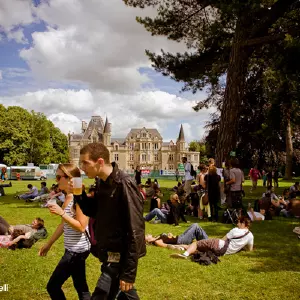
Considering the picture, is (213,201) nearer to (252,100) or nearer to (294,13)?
(294,13)

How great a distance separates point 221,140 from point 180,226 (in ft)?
22.6

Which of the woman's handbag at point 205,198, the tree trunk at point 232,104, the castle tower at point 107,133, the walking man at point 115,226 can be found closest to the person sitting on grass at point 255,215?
the woman's handbag at point 205,198

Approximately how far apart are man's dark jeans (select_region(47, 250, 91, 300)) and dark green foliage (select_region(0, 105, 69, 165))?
54.1 meters

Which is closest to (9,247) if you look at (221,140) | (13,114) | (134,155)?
(221,140)

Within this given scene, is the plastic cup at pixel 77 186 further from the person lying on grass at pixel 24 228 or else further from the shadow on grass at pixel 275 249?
the person lying on grass at pixel 24 228

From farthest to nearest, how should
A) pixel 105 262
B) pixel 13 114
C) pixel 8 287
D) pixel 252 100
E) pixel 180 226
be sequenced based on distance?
pixel 13 114 < pixel 252 100 < pixel 180 226 < pixel 8 287 < pixel 105 262

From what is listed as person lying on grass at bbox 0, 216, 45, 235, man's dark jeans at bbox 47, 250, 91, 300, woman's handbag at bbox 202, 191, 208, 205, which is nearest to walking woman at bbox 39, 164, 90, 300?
man's dark jeans at bbox 47, 250, 91, 300

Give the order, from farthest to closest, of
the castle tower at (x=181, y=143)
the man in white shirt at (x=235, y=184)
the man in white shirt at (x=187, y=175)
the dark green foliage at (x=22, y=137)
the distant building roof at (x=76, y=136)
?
the distant building roof at (x=76, y=136) → the castle tower at (x=181, y=143) → the dark green foliage at (x=22, y=137) → the man in white shirt at (x=187, y=175) → the man in white shirt at (x=235, y=184)

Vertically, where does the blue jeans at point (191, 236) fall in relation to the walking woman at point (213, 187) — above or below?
below

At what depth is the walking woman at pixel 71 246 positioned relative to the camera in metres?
3.66

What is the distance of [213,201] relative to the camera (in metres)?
11.3

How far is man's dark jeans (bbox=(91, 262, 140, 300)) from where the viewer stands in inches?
117

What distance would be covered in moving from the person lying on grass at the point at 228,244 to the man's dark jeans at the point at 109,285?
4217 mm

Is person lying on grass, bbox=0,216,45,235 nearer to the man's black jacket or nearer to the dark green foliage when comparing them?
the man's black jacket
